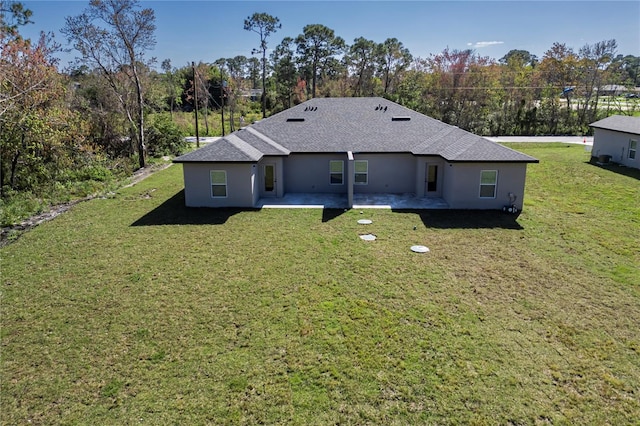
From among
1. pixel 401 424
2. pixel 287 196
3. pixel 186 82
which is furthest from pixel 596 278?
pixel 186 82

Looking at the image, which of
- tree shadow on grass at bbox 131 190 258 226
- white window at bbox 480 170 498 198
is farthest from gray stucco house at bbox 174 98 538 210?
tree shadow on grass at bbox 131 190 258 226

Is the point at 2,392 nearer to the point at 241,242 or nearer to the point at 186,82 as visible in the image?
the point at 241,242

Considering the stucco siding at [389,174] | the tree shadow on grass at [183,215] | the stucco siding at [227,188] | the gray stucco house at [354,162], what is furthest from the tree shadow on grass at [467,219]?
the tree shadow on grass at [183,215]

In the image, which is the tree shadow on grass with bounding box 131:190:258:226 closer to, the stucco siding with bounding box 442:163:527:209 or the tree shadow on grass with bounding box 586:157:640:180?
the stucco siding with bounding box 442:163:527:209

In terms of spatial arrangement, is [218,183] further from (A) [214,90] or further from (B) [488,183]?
(A) [214,90]

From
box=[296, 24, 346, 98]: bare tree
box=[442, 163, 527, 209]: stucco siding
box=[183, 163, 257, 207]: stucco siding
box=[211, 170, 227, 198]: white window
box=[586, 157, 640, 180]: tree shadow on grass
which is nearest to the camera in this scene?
box=[442, 163, 527, 209]: stucco siding
